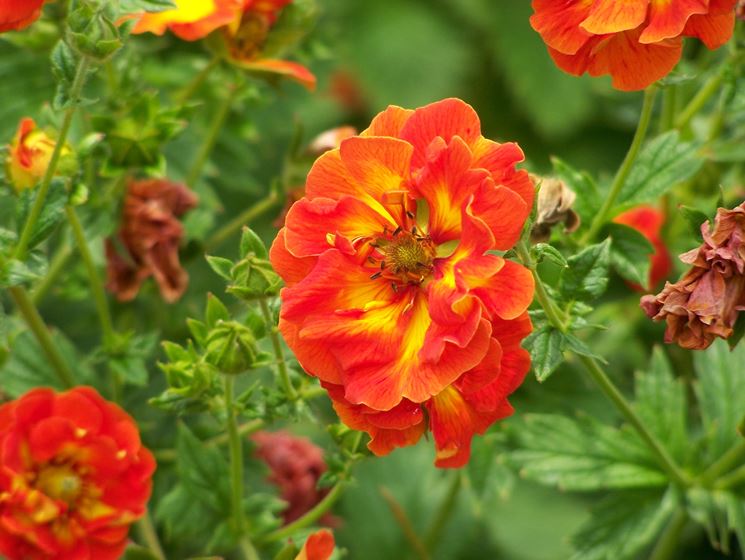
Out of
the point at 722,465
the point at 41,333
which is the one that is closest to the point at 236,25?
the point at 41,333

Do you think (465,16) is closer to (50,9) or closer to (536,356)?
(50,9)

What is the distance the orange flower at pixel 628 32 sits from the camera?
679mm

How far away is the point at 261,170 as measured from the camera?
58.3 inches

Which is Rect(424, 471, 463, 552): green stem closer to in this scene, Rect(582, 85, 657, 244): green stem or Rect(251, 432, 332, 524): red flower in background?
Rect(251, 432, 332, 524): red flower in background

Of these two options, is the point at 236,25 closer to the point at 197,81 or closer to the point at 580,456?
the point at 197,81

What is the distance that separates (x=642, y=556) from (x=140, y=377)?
48 cm

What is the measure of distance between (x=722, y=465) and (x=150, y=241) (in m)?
0.44

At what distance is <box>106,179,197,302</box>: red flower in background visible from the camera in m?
0.91

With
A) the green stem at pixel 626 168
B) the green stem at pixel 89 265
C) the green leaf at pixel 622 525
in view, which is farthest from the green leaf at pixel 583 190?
the green stem at pixel 89 265

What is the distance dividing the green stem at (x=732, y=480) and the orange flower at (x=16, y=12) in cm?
56

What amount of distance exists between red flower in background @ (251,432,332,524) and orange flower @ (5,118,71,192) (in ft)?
0.94

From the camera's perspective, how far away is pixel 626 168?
801mm

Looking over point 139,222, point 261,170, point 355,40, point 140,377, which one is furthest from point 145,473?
point 355,40

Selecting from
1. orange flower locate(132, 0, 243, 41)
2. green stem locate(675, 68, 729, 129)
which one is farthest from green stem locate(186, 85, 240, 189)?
green stem locate(675, 68, 729, 129)
